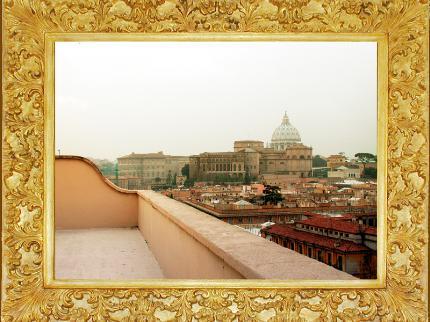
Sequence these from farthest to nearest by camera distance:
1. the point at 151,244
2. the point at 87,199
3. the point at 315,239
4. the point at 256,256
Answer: the point at 151,244 < the point at 87,199 < the point at 315,239 < the point at 256,256

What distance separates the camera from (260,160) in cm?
183

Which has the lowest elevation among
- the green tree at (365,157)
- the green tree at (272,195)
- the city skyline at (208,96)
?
the green tree at (272,195)

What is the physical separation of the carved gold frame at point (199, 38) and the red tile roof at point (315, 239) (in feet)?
0.49

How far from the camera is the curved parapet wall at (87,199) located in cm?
188

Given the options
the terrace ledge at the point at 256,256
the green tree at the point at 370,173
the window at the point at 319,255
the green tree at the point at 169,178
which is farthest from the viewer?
the green tree at the point at 169,178

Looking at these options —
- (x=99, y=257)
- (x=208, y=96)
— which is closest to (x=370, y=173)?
(x=208, y=96)

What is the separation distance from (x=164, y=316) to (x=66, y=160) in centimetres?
81

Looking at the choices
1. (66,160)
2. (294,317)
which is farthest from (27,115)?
(294,317)

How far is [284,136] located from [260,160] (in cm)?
15

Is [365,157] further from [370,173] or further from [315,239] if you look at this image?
[315,239]

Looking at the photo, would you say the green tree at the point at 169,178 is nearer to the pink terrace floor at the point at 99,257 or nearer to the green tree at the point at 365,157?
the pink terrace floor at the point at 99,257

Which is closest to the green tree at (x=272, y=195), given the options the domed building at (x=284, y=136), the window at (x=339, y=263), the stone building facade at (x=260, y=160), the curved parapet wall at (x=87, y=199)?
the stone building facade at (x=260, y=160)

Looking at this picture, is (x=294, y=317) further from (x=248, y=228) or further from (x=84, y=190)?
(x=84, y=190)

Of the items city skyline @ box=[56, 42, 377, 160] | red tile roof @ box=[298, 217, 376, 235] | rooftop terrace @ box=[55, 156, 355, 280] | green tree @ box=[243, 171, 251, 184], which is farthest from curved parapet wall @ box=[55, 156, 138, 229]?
red tile roof @ box=[298, 217, 376, 235]
